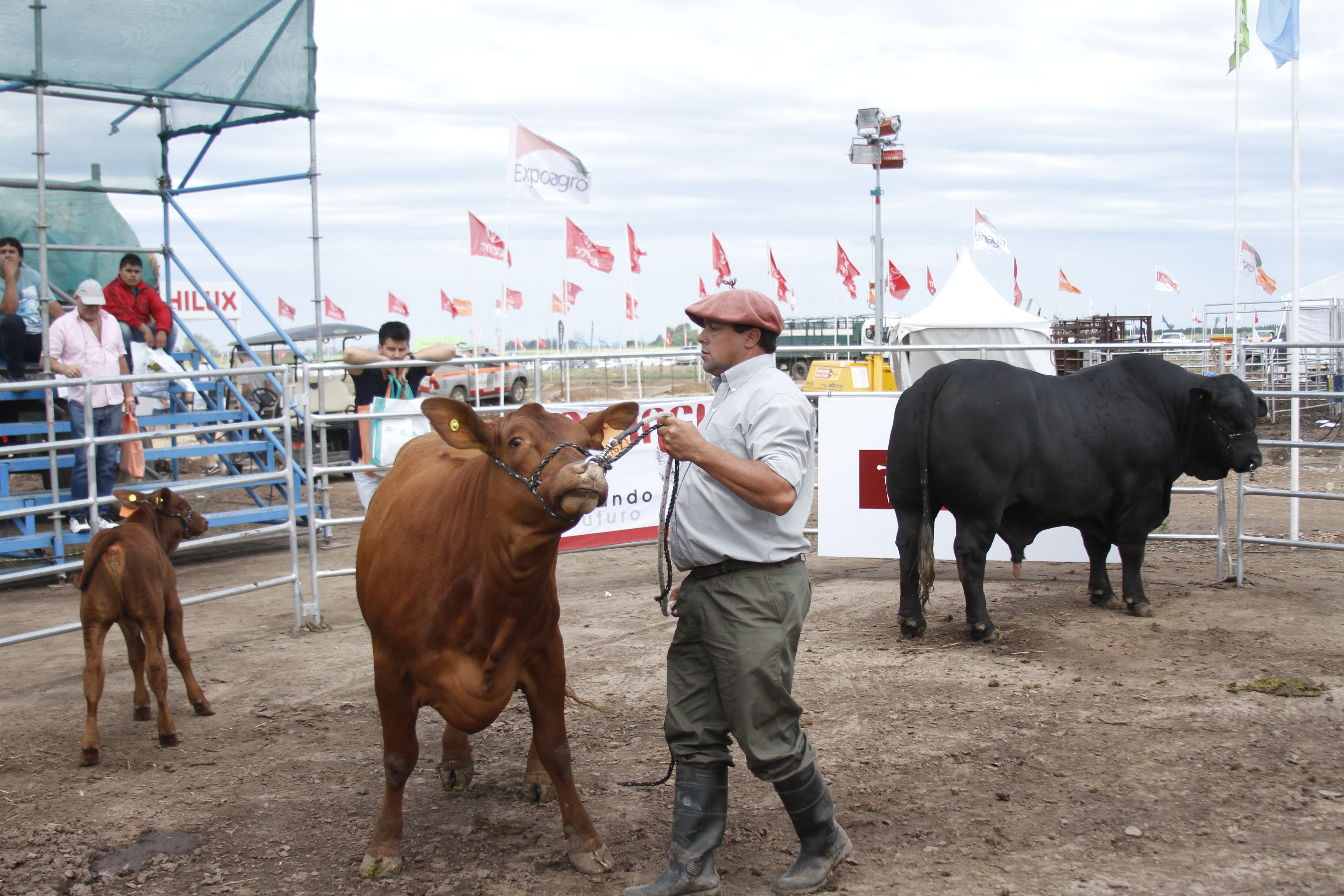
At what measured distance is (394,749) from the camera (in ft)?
11.9

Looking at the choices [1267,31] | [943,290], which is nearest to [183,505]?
[1267,31]

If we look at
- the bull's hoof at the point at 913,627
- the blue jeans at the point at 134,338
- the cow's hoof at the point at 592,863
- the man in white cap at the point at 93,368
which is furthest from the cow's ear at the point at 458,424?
the blue jeans at the point at 134,338

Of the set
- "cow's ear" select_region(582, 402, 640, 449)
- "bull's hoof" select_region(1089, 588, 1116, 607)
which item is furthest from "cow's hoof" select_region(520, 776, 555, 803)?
"bull's hoof" select_region(1089, 588, 1116, 607)

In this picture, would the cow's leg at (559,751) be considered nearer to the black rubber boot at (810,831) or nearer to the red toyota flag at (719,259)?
the black rubber boot at (810,831)

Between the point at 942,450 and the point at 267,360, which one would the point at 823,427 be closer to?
the point at 942,450

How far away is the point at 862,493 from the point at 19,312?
8134mm

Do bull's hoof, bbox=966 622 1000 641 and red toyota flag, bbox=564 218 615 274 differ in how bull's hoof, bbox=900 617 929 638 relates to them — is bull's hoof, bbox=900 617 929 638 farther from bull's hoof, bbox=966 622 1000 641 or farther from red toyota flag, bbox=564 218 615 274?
red toyota flag, bbox=564 218 615 274

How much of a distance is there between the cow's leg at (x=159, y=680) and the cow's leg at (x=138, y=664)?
0.27 ft

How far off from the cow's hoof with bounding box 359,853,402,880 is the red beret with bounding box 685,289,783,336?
207 cm

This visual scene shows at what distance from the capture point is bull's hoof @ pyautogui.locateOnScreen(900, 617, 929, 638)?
20.7 ft

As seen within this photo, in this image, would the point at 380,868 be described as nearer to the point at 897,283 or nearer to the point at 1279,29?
the point at 1279,29

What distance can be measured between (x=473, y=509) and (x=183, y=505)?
8.90ft

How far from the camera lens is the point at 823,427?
25.6ft

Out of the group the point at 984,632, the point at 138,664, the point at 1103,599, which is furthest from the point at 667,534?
the point at 1103,599
